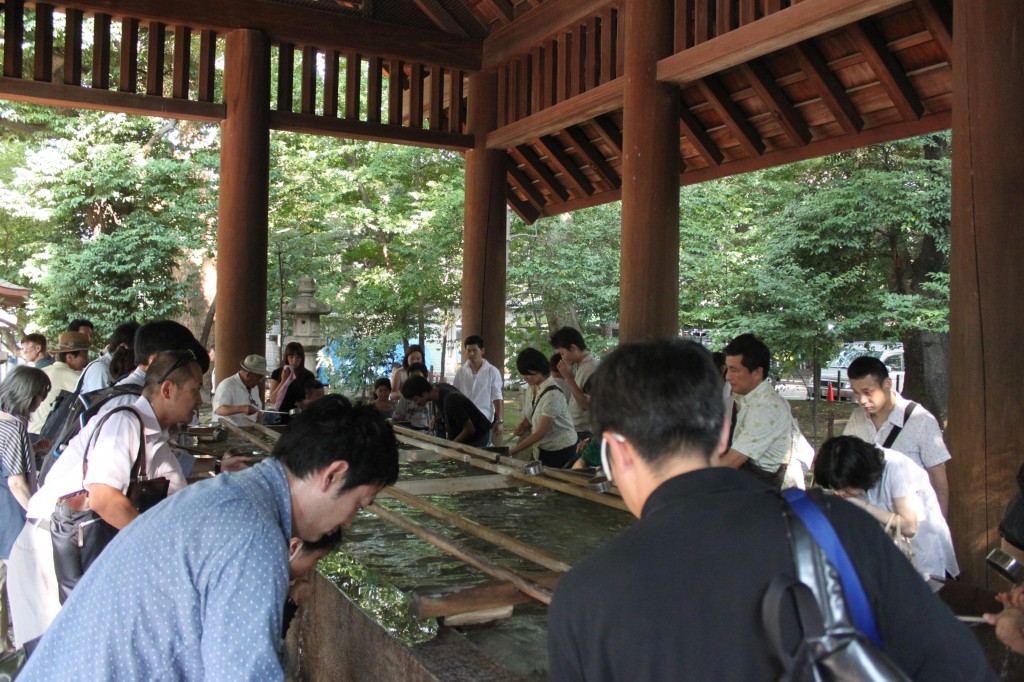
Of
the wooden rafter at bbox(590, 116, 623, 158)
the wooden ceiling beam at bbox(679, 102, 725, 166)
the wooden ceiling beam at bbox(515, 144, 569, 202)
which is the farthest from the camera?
the wooden ceiling beam at bbox(515, 144, 569, 202)

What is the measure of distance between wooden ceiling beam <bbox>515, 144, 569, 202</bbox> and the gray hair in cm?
661

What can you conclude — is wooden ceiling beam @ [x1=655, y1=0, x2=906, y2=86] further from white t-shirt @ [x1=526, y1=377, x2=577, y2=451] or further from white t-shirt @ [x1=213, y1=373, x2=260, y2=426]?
white t-shirt @ [x1=213, y1=373, x2=260, y2=426]

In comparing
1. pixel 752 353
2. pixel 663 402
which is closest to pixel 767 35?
pixel 752 353

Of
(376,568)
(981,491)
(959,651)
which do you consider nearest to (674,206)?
(981,491)

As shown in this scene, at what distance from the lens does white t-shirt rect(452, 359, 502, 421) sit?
8.25 m

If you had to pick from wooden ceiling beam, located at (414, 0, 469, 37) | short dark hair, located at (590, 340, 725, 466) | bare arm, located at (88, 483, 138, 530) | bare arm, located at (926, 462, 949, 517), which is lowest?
bare arm, located at (926, 462, 949, 517)

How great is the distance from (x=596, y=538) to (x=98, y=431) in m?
2.19

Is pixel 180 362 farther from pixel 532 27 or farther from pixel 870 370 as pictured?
pixel 532 27

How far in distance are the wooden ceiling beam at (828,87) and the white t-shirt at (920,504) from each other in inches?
170

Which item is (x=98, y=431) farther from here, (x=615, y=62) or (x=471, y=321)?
(x=471, y=321)

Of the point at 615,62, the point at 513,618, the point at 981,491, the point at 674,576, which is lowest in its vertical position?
the point at 513,618

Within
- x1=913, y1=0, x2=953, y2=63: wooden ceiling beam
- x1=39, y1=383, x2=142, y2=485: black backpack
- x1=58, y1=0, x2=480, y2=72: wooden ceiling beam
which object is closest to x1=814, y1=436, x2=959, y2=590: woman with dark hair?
x1=39, y1=383, x2=142, y2=485: black backpack

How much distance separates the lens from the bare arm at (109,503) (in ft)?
8.46

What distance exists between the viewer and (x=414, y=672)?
2352 mm
